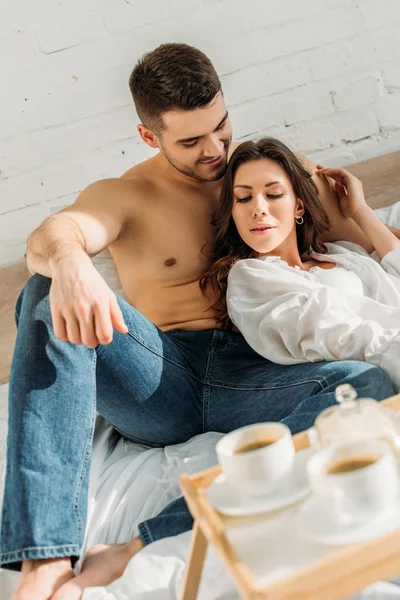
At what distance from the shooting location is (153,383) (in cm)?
155

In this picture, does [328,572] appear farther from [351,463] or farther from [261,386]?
[261,386]

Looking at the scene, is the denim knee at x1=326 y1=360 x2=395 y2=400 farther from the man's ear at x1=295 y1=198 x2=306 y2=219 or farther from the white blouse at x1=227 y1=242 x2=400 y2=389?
the man's ear at x1=295 y1=198 x2=306 y2=219

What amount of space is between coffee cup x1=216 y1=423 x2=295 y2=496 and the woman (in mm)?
615

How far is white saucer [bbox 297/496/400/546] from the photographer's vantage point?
783 millimetres

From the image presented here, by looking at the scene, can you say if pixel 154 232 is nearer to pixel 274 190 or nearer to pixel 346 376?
pixel 274 190

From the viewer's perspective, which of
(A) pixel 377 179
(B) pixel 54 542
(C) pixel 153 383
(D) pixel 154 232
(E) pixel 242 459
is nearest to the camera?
(E) pixel 242 459

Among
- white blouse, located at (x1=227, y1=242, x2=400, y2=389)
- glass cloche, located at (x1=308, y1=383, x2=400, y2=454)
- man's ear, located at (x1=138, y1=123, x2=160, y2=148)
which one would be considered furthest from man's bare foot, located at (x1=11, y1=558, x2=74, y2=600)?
man's ear, located at (x1=138, y1=123, x2=160, y2=148)

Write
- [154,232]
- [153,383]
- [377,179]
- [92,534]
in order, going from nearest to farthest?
[92,534], [153,383], [154,232], [377,179]

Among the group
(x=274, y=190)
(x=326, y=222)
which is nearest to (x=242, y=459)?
(x=274, y=190)

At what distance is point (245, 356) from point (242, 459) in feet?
2.67

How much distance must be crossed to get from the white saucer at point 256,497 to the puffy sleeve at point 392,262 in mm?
978

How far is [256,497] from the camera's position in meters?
0.89

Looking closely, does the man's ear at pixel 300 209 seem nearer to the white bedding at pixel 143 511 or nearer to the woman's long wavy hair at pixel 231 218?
the woman's long wavy hair at pixel 231 218

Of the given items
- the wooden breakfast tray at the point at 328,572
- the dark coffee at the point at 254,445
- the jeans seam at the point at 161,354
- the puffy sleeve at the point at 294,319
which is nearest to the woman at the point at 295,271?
the puffy sleeve at the point at 294,319
